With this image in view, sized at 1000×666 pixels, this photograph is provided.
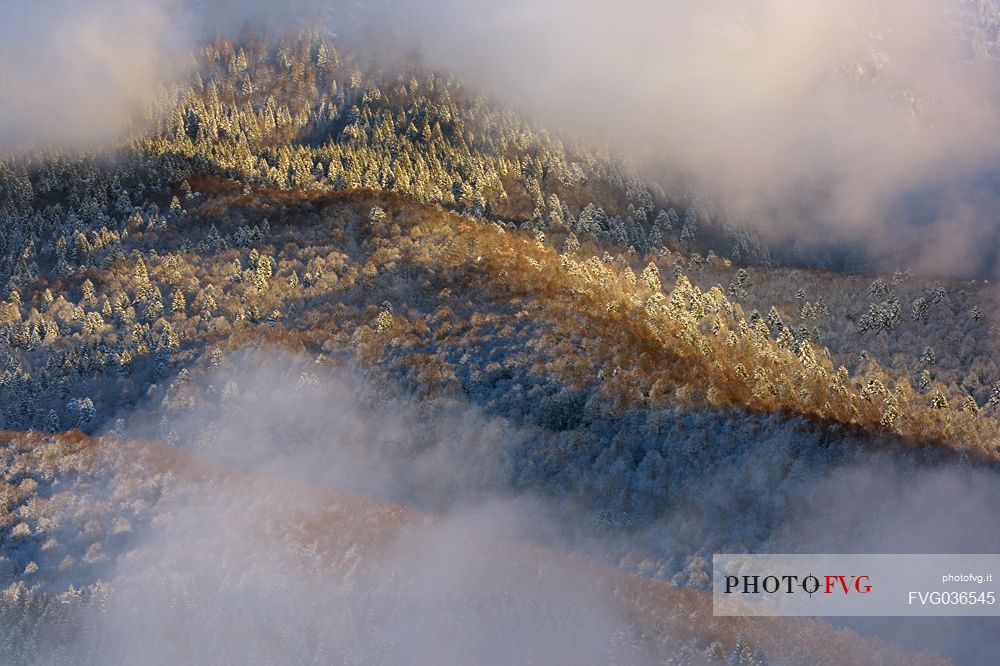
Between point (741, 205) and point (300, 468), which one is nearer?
point (300, 468)

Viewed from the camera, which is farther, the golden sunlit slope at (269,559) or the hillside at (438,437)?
the hillside at (438,437)

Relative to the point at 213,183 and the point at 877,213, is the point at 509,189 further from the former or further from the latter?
the point at 877,213

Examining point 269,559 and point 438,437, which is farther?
point 438,437

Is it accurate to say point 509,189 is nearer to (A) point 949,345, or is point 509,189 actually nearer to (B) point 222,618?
(A) point 949,345

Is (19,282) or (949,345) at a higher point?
(19,282)

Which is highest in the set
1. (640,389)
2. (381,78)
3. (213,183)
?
(381,78)

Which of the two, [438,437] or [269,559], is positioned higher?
[438,437]

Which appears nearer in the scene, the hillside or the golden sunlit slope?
the golden sunlit slope

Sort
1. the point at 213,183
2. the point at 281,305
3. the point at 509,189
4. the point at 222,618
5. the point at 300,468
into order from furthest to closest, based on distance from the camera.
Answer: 1. the point at 509,189
2. the point at 213,183
3. the point at 281,305
4. the point at 300,468
5. the point at 222,618

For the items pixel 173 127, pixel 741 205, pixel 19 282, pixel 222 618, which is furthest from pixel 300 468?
pixel 741 205

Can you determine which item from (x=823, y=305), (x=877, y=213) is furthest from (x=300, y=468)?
(x=877, y=213)

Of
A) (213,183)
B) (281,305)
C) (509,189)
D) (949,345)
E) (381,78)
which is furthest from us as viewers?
(381,78)
